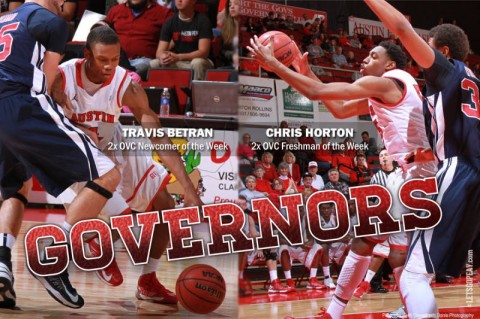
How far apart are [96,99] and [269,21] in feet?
6.24

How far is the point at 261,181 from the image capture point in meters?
4.71

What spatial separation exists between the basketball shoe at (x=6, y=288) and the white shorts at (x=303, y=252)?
2.13 meters

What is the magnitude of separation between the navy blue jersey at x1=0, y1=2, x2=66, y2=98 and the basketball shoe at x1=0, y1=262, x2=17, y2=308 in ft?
3.24

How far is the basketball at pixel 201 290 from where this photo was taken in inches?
146

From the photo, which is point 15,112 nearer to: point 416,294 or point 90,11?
point 90,11

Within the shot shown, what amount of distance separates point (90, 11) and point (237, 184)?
1.82 m

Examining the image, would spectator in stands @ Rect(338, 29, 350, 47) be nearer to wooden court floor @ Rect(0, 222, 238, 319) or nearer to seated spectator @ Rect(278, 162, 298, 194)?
seated spectator @ Rect(278, 162, 298, 194)

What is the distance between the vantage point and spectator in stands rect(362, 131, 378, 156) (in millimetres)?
4512

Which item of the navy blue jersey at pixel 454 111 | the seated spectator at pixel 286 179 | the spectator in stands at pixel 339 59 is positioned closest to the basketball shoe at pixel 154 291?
the seated spectator at pixel 286 179

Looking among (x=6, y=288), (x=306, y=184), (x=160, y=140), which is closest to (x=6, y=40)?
(x=160, y=140)

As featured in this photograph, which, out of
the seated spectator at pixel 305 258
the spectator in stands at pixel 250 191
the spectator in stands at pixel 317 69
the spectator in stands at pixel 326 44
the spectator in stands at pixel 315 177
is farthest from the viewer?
the spectator in stands at pixel 326 44

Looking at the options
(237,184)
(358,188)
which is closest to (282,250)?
(237,184)

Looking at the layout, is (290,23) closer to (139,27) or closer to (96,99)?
(139,27)

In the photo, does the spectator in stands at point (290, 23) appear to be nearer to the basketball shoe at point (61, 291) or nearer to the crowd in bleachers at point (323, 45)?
the crowd in bleachers at point (323, 45)
